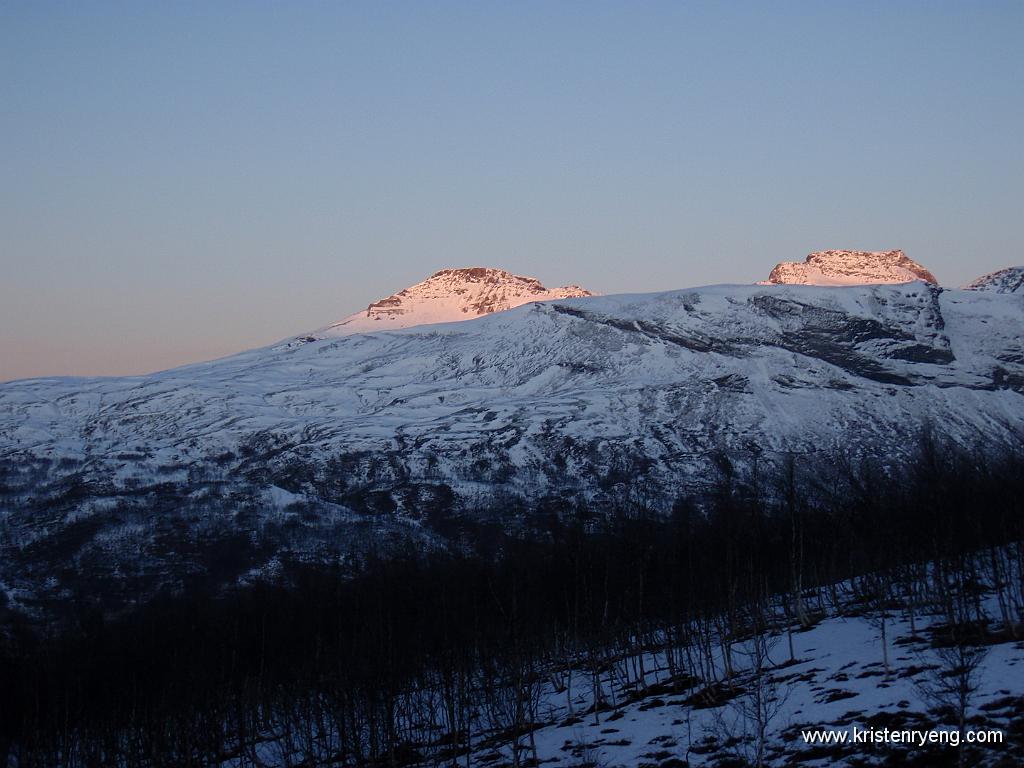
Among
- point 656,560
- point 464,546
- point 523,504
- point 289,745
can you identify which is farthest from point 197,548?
point 289,745

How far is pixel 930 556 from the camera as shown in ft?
190

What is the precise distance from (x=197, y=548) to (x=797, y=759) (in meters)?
136

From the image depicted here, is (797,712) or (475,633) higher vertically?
(475,633)

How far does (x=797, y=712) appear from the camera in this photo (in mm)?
42188

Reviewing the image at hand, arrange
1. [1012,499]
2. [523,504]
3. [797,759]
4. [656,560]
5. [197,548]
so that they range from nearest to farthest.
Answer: [797,759] < [1012,499] < [656,560] < [197,548] < [523,504]

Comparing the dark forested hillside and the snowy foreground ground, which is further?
the dark forested hillside

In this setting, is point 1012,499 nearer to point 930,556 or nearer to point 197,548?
point 930,556

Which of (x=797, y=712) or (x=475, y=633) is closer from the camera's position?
(x=797, y=712)

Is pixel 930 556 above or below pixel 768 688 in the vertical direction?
above

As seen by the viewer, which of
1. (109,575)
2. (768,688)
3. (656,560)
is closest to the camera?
(768,688)

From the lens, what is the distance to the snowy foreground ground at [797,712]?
36.0 meters

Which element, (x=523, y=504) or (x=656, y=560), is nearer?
(x=656, y=560)

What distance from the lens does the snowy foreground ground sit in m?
36.0

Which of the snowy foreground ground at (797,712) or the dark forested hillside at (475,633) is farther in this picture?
the dark forested hillside at (475,633)
